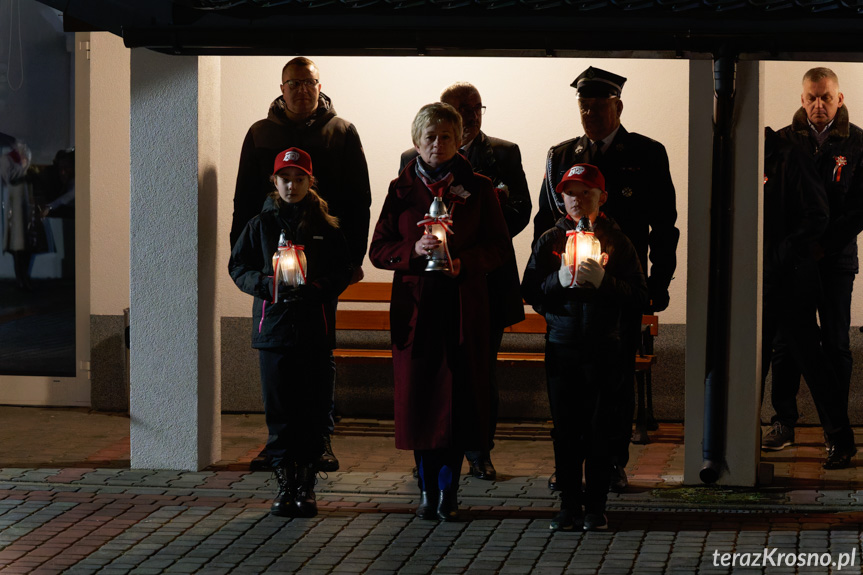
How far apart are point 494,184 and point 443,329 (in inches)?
56.0

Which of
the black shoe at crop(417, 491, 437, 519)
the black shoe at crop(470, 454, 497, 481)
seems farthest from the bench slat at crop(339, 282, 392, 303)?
the black shoe at crop(417, 491, 437, 519)

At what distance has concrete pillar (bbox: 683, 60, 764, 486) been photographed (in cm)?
757

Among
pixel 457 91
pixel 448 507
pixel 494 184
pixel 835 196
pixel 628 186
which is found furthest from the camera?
pixel 835 196

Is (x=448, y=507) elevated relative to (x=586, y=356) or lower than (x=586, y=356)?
lower

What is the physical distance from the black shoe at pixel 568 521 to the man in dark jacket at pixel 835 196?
2368 mm

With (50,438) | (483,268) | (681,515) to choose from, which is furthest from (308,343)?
(50,438)

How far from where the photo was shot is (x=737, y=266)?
7.64m

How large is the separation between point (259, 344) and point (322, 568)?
4.93 ft

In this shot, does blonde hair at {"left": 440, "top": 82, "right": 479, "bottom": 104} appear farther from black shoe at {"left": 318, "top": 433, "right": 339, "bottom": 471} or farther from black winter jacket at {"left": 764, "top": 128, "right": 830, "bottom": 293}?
black shoe at {"left": 318, "top": 433, "right": 339, "bottom": 471}

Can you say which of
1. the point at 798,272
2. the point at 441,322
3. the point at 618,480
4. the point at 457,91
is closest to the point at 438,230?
the point at 441,322

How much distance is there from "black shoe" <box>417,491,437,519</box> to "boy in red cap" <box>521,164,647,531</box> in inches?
24.2

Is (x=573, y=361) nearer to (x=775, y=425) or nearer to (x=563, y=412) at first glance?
(x=563, y=412)

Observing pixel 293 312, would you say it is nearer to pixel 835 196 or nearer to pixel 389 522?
pixel 389 522

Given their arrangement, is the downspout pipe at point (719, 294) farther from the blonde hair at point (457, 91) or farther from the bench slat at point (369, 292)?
the bench slat at point (369, 292)
